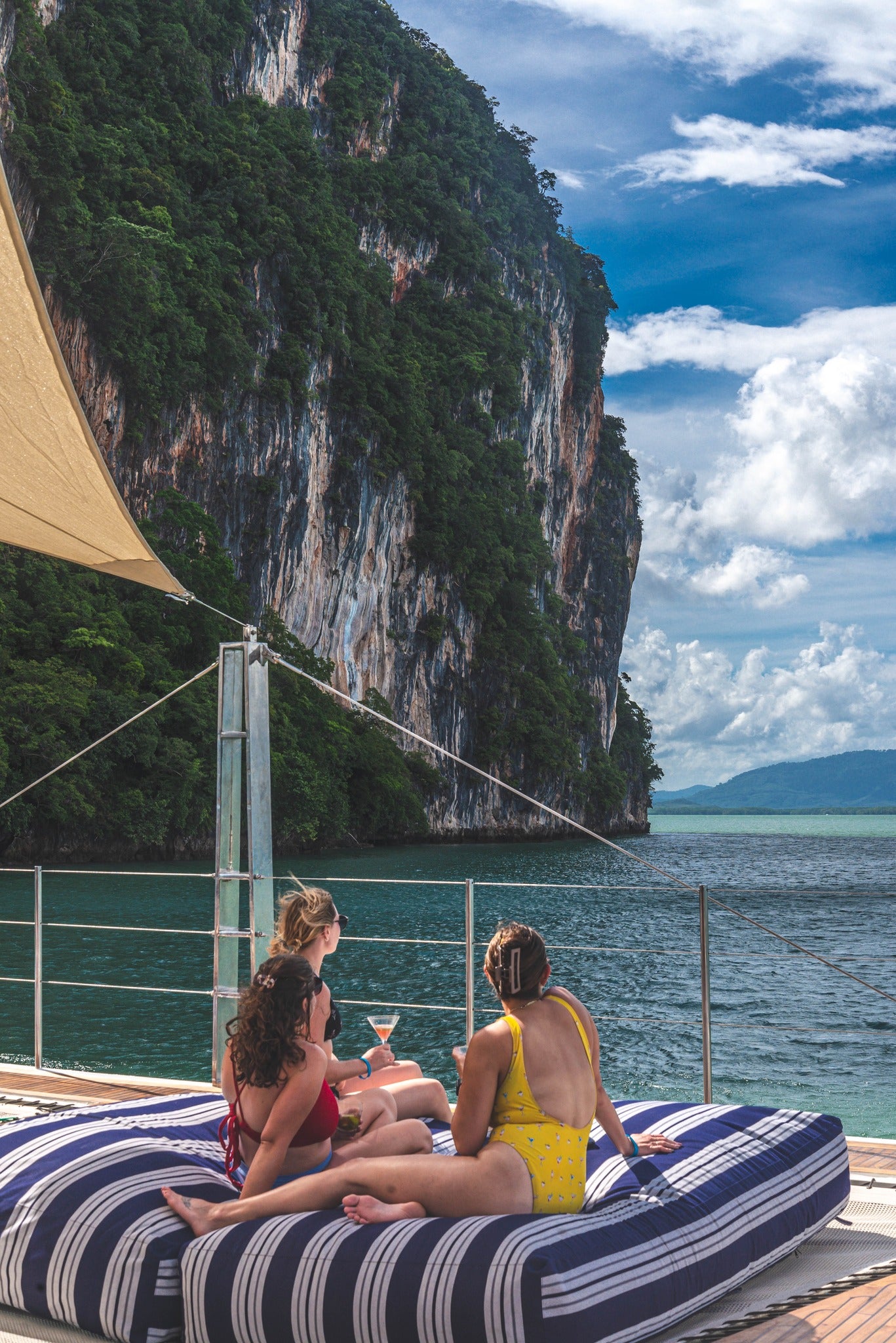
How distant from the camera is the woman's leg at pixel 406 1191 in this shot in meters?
2.28

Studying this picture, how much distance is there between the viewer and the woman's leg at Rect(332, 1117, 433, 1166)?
2617 mm

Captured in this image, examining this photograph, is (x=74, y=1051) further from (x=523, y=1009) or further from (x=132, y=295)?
(x=132, y=295)

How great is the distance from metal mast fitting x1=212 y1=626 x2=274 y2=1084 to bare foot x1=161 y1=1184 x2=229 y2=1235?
1669 mm

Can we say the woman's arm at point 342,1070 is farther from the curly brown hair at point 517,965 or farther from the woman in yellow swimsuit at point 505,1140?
the curly brown hair at point 517,965

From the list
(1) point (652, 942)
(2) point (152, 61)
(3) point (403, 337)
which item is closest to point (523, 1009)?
(1) point (652, 942)

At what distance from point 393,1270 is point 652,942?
16675mm

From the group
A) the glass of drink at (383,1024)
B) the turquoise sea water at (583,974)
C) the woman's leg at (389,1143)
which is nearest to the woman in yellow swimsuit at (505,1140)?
the woman's leg at (389,1143)

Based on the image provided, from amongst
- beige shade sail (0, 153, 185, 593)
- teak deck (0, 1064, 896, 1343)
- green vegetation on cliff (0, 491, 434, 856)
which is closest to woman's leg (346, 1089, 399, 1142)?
teak deck (0, 1064, 896, 1343)

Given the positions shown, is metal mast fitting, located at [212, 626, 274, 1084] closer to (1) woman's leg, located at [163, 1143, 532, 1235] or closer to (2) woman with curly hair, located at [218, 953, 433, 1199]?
(2) woman with curly hair, located at [218, 953, 433, 1199]

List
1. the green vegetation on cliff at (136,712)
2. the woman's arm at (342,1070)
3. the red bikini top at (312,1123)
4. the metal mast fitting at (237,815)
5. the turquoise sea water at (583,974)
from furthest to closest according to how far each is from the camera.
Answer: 1. the green vegetation on cliff at (136,712)
2. the turquoise sea water at (583,974)
3. the metal mast fitting at (237,815)
4. the woman's arm at (342,1070)
5. the red bikini top at (312,1123)

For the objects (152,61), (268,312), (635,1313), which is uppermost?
(152,61)

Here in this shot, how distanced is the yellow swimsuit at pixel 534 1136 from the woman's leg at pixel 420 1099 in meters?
0.67

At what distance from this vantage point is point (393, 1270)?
211cm

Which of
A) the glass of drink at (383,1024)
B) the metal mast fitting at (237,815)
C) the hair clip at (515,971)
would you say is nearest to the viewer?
the hair clip at (515,971)
